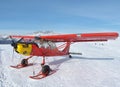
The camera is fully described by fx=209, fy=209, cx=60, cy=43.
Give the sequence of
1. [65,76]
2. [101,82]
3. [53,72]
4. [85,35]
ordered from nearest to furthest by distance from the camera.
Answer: [101,82]
[65,76]
[53,72]
[85,35]

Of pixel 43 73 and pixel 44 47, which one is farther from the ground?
pixel 44 47

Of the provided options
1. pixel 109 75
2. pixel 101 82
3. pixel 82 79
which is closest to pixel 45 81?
pixel 82 79

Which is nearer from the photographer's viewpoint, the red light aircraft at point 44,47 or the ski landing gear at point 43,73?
the ski landing gear at point 43,73

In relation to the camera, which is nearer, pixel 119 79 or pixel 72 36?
pixel 119 79

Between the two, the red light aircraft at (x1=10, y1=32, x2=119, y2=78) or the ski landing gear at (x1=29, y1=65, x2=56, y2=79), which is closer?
the ski landing gear at (x1=29, y1=65, x2=56, y2=79)

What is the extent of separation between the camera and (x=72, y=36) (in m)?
13.0

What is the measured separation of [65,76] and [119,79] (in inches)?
105

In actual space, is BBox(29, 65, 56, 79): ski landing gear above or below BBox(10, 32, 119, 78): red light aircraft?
below

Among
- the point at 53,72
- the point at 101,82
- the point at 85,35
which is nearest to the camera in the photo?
the point at 101,82

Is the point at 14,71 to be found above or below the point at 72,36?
below

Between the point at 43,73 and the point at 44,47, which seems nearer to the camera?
the point at 43,73

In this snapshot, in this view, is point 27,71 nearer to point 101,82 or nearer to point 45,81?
point 45,81

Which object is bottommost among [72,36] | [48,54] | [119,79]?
[119,79]

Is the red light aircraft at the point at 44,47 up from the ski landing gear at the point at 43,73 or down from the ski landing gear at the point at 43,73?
up
